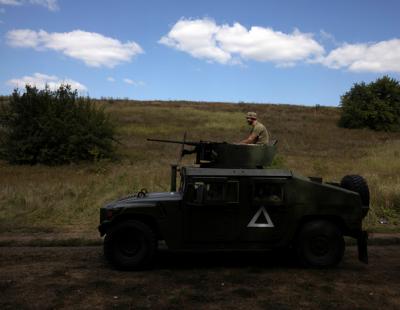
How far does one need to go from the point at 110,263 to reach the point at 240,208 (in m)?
2.24

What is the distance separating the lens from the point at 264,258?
8805 mm

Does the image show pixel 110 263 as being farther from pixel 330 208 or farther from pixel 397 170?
pixel 397 170

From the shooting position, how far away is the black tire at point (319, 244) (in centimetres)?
792

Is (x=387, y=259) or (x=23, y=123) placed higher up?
(x=23, y=123)

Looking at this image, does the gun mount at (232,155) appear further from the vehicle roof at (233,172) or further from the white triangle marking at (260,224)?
the white triangle marking at (260,224)

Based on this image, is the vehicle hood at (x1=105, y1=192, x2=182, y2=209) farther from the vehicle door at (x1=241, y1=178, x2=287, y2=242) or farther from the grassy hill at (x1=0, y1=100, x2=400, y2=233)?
the grassy hill at (x1=0, y1=100, x2=400, y2=233)

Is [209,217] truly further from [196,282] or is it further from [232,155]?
[232,155]

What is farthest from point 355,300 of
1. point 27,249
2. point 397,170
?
point 397,170

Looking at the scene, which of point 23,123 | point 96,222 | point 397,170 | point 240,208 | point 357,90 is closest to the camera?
point 240,208

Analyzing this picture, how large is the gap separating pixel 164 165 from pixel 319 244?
14.4 meters

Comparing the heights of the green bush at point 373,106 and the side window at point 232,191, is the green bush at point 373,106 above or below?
above

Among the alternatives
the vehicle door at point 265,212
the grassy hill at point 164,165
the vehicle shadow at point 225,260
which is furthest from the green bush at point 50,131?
the vehicle door at point 265,212

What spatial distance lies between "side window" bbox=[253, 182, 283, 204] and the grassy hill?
4.68 metres

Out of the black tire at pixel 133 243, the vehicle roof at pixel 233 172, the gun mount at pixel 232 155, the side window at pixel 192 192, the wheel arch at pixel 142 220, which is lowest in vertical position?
the black tire at pixel 133 243
